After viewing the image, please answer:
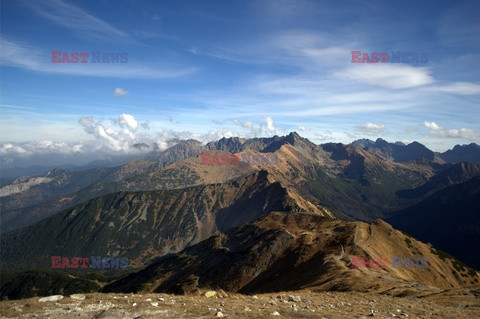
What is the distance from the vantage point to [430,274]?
118000mm

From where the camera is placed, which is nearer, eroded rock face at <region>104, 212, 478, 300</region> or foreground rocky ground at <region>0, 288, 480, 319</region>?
foreground rocky ground at <region>0, 288, 480, 319</region>

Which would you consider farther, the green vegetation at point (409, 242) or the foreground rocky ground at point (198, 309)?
the green vegetation at point (409, 242)

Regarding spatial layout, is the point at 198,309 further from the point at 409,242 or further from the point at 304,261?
the point at 409,242

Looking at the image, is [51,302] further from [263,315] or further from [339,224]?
[339,224]

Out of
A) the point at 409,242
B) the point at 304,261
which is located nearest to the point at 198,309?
the point at 304,261

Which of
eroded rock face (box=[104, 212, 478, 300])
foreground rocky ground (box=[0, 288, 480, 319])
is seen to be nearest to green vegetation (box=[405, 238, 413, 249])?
eroded rock face (box=[104, 212, 478, 300])

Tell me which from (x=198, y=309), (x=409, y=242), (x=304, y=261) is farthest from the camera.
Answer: (x=409, y=242)

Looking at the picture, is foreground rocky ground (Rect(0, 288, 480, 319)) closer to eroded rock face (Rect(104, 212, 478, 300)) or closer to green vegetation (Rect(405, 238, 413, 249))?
eroded rock face (Rect(104, 212, 478, 300))

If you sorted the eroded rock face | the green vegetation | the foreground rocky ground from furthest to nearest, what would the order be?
1. the green vegetation
2. the eroded rock face
3. the foreground rocky ground

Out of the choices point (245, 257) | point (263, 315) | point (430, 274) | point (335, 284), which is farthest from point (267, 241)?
point (263, 315)

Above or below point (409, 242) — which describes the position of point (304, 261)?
below

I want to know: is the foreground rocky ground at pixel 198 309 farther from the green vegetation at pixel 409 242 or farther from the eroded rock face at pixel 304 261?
the green vegetation at pixel 409 242

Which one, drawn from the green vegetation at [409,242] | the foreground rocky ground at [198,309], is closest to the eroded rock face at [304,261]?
the green vegetation at [409,242]

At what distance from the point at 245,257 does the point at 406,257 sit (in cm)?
7119
